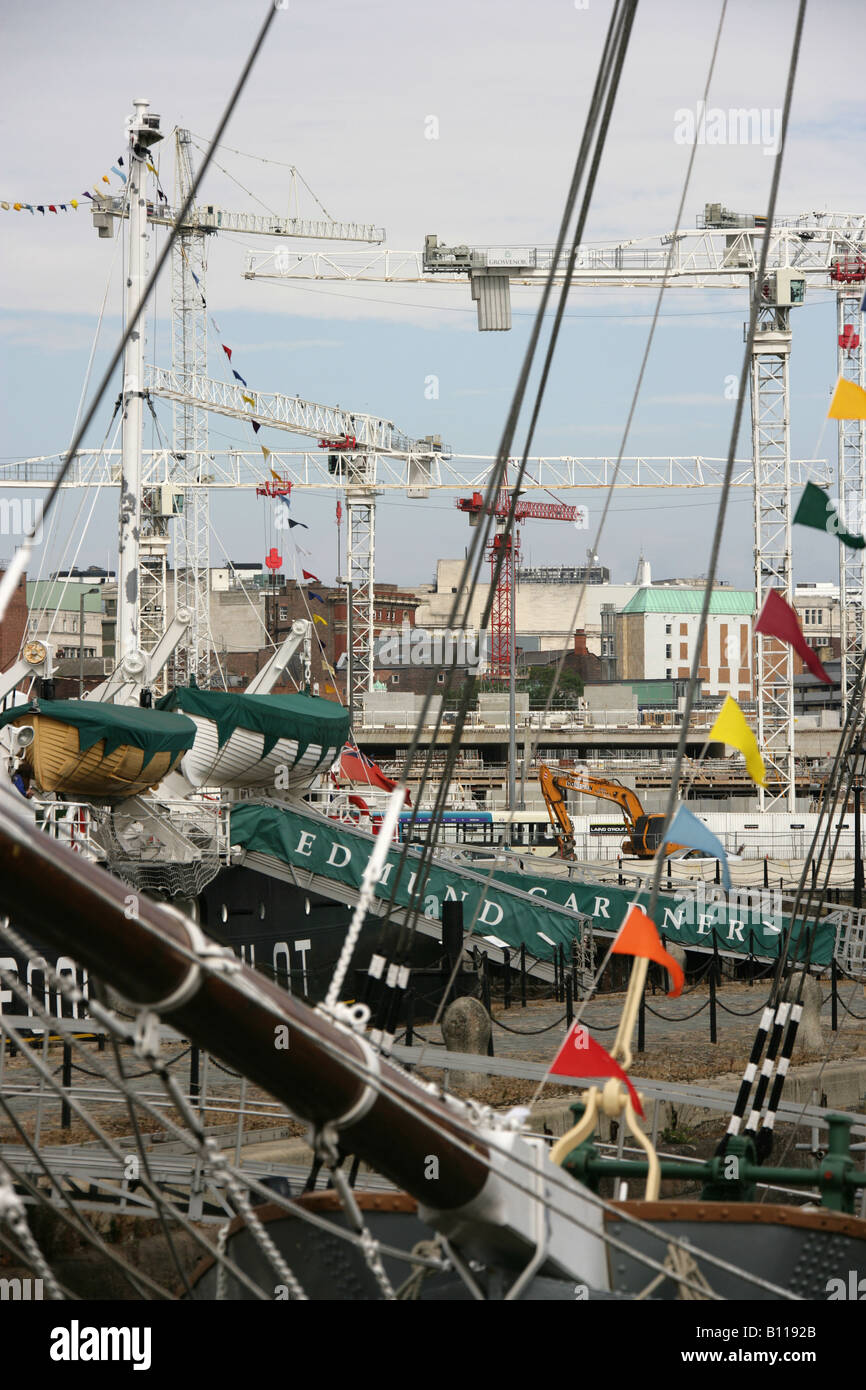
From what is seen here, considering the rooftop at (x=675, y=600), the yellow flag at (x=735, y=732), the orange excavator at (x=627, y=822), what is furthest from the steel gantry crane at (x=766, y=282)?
the rooftop at (x=675, y=600)

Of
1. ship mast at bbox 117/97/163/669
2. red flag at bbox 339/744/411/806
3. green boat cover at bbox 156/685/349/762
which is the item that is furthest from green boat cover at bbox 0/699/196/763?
red flag at bbox 339/744/411/806

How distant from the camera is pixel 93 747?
18.1m

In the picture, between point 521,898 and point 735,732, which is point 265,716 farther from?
point 735,732

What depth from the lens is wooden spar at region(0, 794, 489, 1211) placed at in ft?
16.1

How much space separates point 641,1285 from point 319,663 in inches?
3108

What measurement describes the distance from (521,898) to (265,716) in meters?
4.87

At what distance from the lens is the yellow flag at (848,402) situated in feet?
30.9

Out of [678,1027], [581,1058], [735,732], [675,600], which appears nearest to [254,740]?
[678,1027]

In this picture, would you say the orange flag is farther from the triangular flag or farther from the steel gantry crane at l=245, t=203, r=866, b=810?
the steel gantry crane at l=245, t=203, r=866, b=810

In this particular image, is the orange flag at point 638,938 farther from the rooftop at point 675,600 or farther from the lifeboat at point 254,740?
the rooftop at point 675,600

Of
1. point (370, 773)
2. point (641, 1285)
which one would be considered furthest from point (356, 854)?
point (641, 1285)

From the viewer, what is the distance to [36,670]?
64.3 feet

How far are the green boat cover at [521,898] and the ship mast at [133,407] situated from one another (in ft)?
11.9

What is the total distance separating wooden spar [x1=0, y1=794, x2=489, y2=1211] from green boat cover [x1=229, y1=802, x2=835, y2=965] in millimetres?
13802
